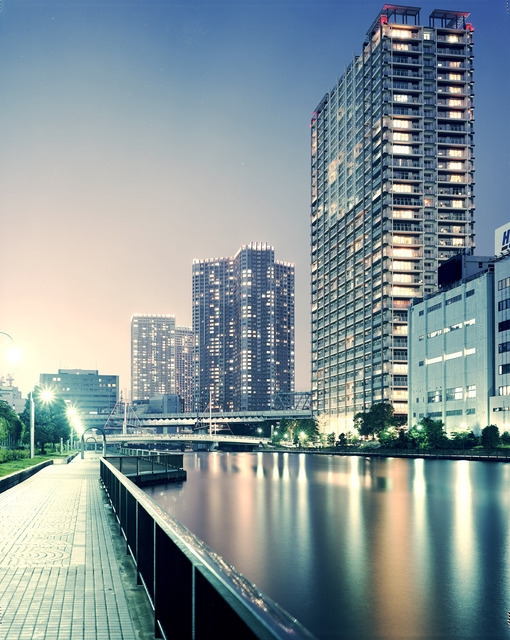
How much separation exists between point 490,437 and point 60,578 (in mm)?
93166

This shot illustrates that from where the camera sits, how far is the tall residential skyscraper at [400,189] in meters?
159

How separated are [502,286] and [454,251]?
2421 inches

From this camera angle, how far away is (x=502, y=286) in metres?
102

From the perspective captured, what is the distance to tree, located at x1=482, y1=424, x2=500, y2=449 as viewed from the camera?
96.2 metres

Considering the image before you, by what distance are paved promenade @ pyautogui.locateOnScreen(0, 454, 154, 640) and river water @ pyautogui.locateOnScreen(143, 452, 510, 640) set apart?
4110 mm

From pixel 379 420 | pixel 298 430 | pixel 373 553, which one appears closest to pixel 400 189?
pixel 379 420

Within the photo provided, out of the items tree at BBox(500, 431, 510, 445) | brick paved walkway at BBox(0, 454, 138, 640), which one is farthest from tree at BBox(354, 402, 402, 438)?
brick paved walkway at BBox(0, 454, 138, 640)

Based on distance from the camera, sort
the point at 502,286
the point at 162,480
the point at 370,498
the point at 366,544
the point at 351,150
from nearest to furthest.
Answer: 1. the point at 366,544
2. the point at 370,498
3. the point at 162,480
4. the point at 502,286
5. the point at 351,150

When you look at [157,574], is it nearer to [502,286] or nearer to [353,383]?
[502,286]

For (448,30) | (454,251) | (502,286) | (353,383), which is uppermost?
(448,30)

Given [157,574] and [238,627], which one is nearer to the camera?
[238,627]

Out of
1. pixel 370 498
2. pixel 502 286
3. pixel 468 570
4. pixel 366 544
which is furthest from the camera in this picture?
pixel 502 286

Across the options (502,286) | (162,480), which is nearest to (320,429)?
(502,286)

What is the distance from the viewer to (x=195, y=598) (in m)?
5.67
